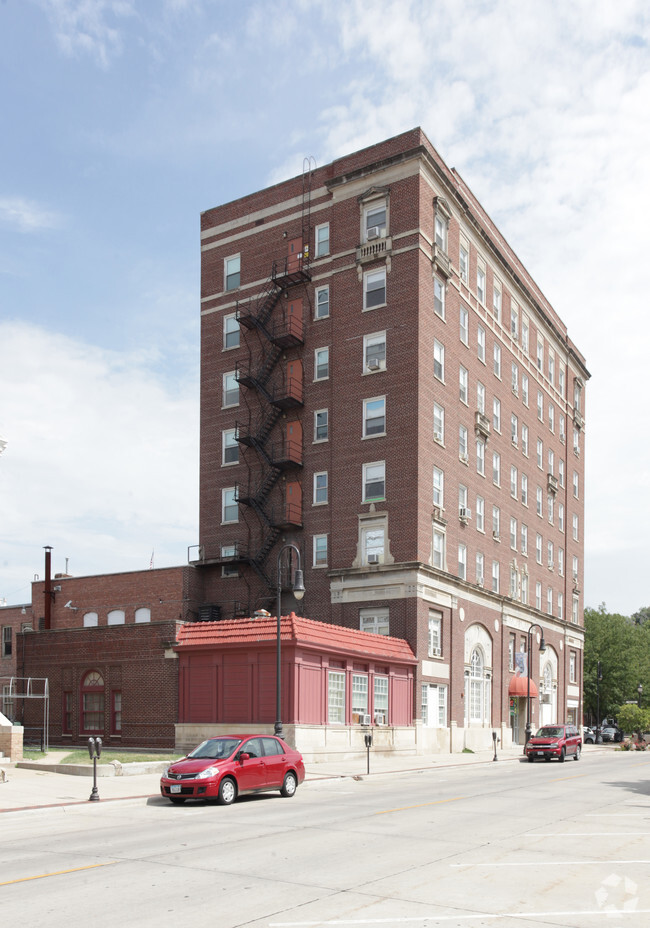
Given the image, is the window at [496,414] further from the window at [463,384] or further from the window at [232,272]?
the window at [232,272]

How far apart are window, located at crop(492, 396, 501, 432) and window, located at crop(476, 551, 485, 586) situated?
28.8 feet

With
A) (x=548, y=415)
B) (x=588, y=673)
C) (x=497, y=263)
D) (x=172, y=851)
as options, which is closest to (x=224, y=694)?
(x=172, y=851)

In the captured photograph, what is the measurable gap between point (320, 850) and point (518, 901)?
445 centimetres

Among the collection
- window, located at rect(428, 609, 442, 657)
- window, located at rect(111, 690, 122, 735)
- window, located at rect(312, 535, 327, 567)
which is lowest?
window, located at rect(111, 690, 122, 735)

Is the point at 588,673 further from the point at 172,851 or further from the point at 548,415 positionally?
the point at 172,851

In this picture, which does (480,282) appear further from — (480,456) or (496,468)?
(496,468)

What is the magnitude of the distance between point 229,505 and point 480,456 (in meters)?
15.2

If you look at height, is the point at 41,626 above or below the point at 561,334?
below

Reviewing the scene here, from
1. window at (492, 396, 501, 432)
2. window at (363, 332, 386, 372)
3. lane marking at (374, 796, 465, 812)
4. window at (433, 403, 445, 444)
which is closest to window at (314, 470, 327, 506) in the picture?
window at (363, 332, 386, 372)

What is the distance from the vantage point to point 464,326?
2199 inches

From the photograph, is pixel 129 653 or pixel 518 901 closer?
pixel 518 901

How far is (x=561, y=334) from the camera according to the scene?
77500mm

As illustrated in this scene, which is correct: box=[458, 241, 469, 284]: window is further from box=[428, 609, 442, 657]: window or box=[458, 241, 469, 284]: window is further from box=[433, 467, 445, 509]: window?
box=[428, 609, 442, 657]: window

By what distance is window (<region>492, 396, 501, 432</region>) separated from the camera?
6047 centimetres
